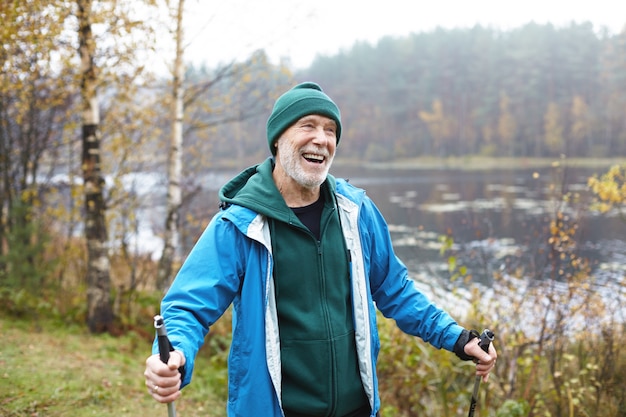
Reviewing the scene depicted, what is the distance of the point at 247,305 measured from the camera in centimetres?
202

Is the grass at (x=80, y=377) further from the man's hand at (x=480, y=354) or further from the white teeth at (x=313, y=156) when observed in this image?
the man's hand at (x=480, y=354)

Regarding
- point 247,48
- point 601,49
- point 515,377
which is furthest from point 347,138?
point 515,377

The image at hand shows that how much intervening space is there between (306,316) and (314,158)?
64 centimetres

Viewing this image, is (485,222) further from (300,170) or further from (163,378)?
(163,378)

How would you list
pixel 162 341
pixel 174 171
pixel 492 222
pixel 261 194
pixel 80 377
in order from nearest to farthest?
1. pixel 162 341
2. pixel 261 194
3. pixel 80 377
4. pixel 174 171
5. pixel 492 222

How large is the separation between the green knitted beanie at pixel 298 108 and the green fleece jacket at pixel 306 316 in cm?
32

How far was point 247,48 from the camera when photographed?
789 centimetres

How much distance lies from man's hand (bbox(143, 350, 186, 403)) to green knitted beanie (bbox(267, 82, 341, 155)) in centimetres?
106

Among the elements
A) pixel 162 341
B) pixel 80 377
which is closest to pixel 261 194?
pixel 162 341

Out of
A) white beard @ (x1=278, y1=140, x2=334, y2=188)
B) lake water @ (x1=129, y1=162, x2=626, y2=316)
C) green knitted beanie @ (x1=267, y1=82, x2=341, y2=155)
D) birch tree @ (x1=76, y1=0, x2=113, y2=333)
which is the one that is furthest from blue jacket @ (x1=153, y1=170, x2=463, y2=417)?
birch tree @ (x1=76, y1=0, x2=113, y2=333)

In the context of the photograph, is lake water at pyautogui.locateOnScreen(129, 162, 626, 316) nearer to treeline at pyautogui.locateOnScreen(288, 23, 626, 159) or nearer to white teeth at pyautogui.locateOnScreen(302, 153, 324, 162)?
white teeth at pyautogui.locateOnScreen(302, 153, 324, 162)

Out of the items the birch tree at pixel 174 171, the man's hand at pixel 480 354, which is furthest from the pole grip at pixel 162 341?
the birch tree at pixel 174 171

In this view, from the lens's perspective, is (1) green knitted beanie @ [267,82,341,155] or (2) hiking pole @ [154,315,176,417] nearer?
(2) hiking pole @ [154,315,176,417]

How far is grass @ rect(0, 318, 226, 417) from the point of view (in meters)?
3.76
